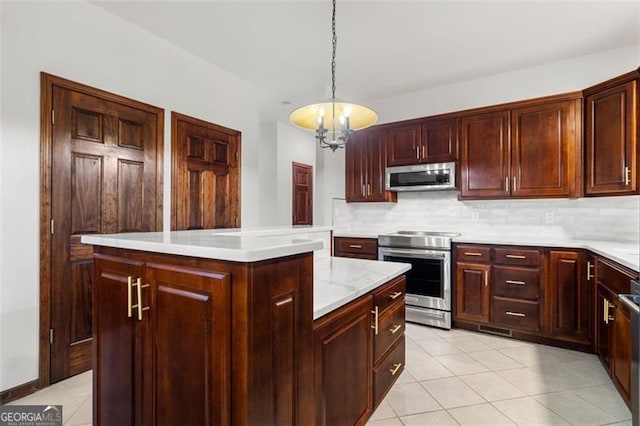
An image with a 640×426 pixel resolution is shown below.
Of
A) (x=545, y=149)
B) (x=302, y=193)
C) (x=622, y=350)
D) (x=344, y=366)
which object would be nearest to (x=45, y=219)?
(x=344, y=366)

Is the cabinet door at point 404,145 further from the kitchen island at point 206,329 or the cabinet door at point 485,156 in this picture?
the kitchen island at point 206,329

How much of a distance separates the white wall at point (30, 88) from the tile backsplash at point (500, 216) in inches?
114

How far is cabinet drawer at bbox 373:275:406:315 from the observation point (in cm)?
172

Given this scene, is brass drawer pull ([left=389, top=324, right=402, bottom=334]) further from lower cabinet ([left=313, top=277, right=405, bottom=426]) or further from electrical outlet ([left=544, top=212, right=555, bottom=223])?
electrical outlet ([left=544, top=212, right=555, bottom=223])

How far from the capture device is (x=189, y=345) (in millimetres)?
1050

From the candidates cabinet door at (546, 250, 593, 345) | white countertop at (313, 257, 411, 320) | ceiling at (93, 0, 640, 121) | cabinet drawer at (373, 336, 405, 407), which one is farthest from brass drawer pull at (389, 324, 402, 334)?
ceiling at (93, 0, 640, 121)

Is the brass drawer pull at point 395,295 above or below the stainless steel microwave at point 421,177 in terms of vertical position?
below

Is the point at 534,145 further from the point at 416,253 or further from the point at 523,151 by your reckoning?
the point at 416,253

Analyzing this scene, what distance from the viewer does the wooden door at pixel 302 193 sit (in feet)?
20.4

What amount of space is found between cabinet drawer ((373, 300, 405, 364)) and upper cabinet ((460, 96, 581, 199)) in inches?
80.9

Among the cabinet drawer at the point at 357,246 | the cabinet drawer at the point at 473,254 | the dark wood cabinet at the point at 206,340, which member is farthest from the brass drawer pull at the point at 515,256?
the dark wood cabinet at the point at 206,340

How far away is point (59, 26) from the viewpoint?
2.26 m

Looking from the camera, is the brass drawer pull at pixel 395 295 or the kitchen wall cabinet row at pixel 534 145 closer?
the brass drawer pull at pixel 395 295

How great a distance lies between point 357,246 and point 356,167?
42.4 inches
